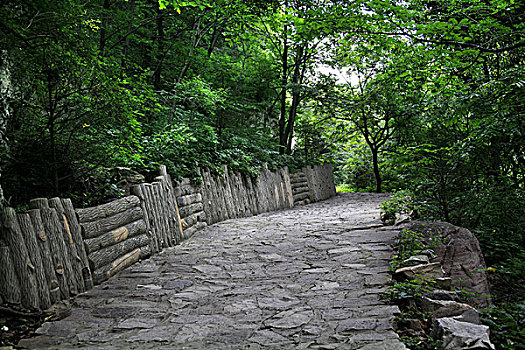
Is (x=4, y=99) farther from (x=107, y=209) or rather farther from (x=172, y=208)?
(x=172, y=208)

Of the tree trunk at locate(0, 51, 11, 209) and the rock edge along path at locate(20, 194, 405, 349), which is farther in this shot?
the tree trunk at locate(0, 51, 11, 209)

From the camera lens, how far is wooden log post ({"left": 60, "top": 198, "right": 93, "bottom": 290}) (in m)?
4.02

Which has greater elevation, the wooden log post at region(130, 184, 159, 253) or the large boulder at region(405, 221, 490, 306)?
the wooden log post at region(130, 184, 159, 253)

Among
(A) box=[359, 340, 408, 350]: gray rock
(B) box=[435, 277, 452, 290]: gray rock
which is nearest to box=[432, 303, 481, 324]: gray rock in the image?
(A) box=[359, 340, 408, 350]: gray rock

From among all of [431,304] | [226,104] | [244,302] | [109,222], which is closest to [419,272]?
[431,304]

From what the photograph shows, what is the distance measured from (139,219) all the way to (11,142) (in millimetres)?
1879

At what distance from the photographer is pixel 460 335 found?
2.25 metres

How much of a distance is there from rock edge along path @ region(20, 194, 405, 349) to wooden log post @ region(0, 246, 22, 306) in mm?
410

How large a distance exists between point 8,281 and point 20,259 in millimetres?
198

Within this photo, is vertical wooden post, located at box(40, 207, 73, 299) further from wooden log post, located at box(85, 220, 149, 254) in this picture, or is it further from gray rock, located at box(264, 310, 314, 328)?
gray rock, located at box(264, 310, 314, 328)

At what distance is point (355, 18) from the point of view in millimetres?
5680

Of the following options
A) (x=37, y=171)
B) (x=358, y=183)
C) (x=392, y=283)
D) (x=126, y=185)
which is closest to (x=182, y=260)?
(x=126, y=185)

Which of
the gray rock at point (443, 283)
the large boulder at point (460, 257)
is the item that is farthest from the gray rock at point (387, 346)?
the large boulder at point (460, 257)

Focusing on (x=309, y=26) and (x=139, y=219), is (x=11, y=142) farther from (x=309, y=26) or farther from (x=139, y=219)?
(x=309, y=26)
